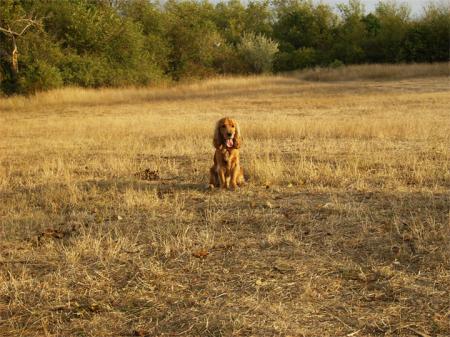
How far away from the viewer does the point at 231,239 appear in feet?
16.2

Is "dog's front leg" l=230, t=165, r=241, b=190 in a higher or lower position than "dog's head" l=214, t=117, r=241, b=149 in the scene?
lower

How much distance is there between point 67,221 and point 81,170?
3194mm

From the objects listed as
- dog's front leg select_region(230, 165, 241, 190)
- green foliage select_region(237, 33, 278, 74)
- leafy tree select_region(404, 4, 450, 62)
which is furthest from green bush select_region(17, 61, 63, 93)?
leafy tree select_region(404, 4, 450, 62)

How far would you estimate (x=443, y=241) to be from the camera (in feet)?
15.0

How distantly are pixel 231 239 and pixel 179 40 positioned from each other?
3537 cm

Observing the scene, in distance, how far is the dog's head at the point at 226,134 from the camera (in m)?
6.90

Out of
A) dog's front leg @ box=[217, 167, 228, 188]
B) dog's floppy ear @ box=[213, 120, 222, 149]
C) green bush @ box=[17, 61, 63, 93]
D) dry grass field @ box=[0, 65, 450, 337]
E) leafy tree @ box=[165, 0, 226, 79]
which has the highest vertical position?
leafy tree @ box=[165, 0, 226, 79]

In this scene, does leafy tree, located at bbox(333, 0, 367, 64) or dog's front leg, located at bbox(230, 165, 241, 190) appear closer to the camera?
dog's front leg, located at bbox(230, 165, 241, 190)

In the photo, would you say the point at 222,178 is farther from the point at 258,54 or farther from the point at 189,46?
the point at 258,54

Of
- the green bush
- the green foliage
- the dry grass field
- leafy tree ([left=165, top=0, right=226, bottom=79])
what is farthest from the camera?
A: the green foliage

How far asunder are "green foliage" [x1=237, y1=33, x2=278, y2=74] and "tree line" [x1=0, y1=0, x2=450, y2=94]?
76mm

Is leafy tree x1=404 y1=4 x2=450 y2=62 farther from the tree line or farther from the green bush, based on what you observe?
the green bush

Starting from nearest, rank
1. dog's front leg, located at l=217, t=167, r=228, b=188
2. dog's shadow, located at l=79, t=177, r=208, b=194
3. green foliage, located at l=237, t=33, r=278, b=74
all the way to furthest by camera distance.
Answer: dog's front leg, located at l=217, t=167, r=228, b=188, dog's shadow, located at l=79, t=177, r=208, b=194, green foliage, located at l=237, t=33, r=278, b=74

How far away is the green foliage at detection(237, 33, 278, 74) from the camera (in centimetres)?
4031
